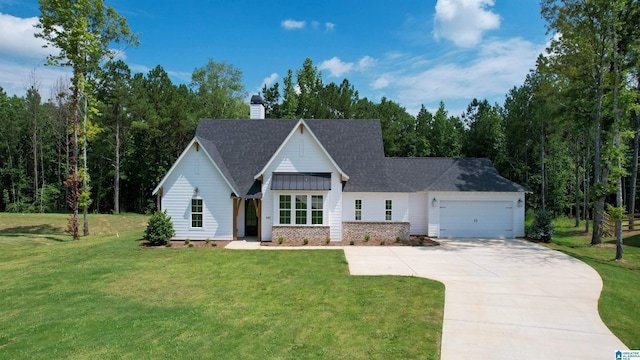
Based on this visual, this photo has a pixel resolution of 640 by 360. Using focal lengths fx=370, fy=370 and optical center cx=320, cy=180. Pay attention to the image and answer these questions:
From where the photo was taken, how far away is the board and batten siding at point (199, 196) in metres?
20.5

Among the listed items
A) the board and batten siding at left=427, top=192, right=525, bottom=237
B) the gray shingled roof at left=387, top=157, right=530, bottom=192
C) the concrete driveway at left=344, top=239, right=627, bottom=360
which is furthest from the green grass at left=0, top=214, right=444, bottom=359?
the gray shingled roof at left=387, top=157, right=530, bottom=192

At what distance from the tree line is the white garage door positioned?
4.72 metres

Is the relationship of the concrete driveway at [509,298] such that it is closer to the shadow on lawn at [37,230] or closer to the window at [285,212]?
the window at [285,212]

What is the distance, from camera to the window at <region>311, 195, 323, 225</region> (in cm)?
2017

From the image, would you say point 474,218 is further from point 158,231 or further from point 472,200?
point 158,231

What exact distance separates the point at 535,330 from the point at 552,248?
12.7m

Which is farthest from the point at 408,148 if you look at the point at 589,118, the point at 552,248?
the point at 552,248

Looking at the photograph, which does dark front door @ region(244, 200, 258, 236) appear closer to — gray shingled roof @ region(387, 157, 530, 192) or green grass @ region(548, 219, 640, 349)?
gray shingled roof @ region(387, 157, 530, 192)

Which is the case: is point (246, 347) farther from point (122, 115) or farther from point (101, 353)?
point (122, 115)

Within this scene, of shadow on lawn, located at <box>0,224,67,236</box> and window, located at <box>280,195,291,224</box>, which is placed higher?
window, located at <box>280,195,291,224</box>

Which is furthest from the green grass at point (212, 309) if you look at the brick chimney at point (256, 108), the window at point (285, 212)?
the brick chimney at point (256, 108)

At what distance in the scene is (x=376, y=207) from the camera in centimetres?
2119

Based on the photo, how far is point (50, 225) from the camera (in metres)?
28.3

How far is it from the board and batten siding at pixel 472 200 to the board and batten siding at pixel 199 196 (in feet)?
38.7
